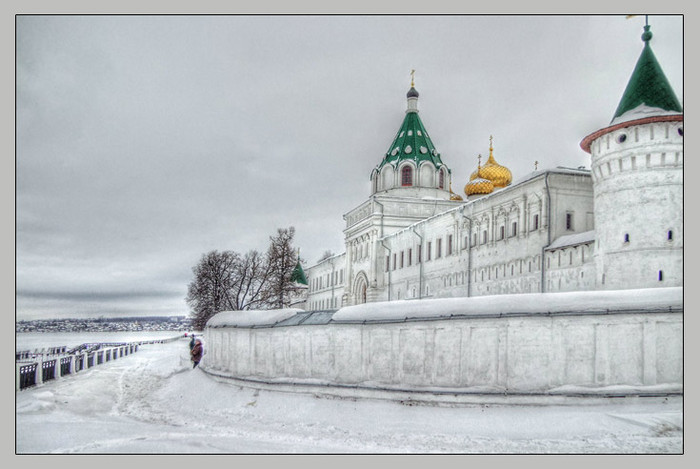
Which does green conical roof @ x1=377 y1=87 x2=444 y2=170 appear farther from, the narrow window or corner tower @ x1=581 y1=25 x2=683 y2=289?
corner tower @ x1=581 y1=25 x2=683 y2=289

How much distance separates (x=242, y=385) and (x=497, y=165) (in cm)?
3348

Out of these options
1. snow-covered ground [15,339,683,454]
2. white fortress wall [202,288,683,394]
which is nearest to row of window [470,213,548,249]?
white fortress wall [202,288,683,394]

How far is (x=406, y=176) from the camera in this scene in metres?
52.3

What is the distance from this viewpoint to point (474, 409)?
46.8 ft

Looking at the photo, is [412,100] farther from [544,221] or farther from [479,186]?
[544,221]

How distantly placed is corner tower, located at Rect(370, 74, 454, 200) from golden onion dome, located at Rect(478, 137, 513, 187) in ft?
15.4

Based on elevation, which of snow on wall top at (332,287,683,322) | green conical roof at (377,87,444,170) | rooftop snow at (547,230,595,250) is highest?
green conical roof at (377,87,444,170)

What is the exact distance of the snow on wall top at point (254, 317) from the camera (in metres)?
20.5

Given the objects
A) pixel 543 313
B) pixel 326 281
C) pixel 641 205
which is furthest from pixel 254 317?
pixel 326 281

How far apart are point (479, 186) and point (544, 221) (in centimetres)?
2085

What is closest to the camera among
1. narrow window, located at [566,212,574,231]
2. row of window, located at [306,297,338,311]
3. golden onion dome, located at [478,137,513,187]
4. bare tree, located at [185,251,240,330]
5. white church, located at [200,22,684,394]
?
white church, located at [200,22,684,394]

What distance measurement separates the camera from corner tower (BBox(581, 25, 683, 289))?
18.3 meters

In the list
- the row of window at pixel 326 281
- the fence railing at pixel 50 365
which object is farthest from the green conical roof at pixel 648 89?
the row of window at pixel 326 281

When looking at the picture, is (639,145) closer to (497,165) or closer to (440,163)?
(497,165)
